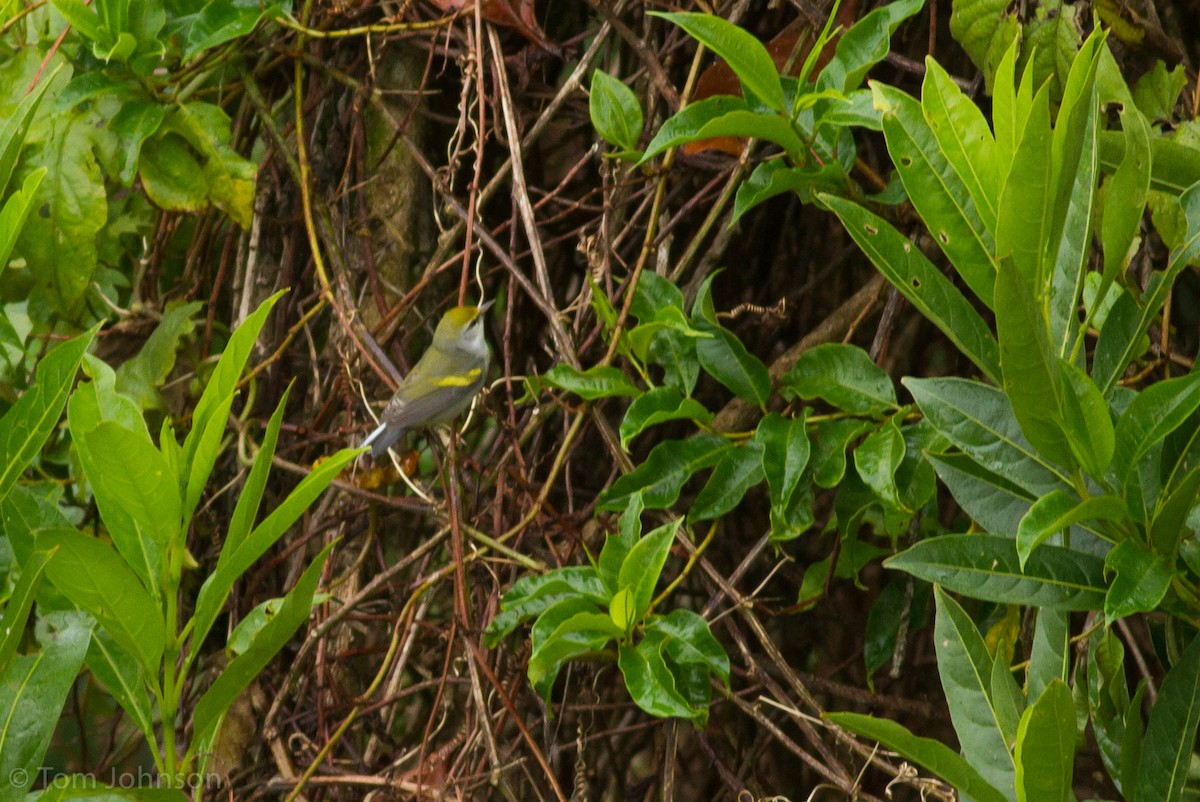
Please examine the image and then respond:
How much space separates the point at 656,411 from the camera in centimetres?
181

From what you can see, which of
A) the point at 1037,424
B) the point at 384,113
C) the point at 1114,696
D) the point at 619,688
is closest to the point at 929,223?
the point at 1037,424

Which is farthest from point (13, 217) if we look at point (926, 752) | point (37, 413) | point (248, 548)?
point (926, 752)

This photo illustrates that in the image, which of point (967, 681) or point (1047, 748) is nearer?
point (1047, 748)

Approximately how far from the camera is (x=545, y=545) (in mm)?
2109

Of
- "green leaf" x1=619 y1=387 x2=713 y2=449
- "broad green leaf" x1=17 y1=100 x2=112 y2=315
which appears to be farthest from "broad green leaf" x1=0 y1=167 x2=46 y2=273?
"green leaf" x1=619 y1=387 x2=713 y2=449

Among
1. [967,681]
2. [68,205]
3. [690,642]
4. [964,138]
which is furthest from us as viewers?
[68,205]

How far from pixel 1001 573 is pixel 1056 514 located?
132mm

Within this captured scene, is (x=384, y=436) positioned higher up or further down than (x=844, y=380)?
further down

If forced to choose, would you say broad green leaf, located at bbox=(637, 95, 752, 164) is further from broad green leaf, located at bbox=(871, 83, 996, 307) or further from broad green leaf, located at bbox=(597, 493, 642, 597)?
broad green leaf, located at bbox=(597, 493, 642, 597)

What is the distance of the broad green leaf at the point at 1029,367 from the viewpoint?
42.8 inches

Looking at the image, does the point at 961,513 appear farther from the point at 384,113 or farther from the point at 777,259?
the point at 384,113

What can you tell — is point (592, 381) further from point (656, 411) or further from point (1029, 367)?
point (1029, 367)

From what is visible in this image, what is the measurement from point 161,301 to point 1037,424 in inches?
79.6

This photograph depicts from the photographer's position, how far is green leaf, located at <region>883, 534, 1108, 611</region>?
1298 millimetres
